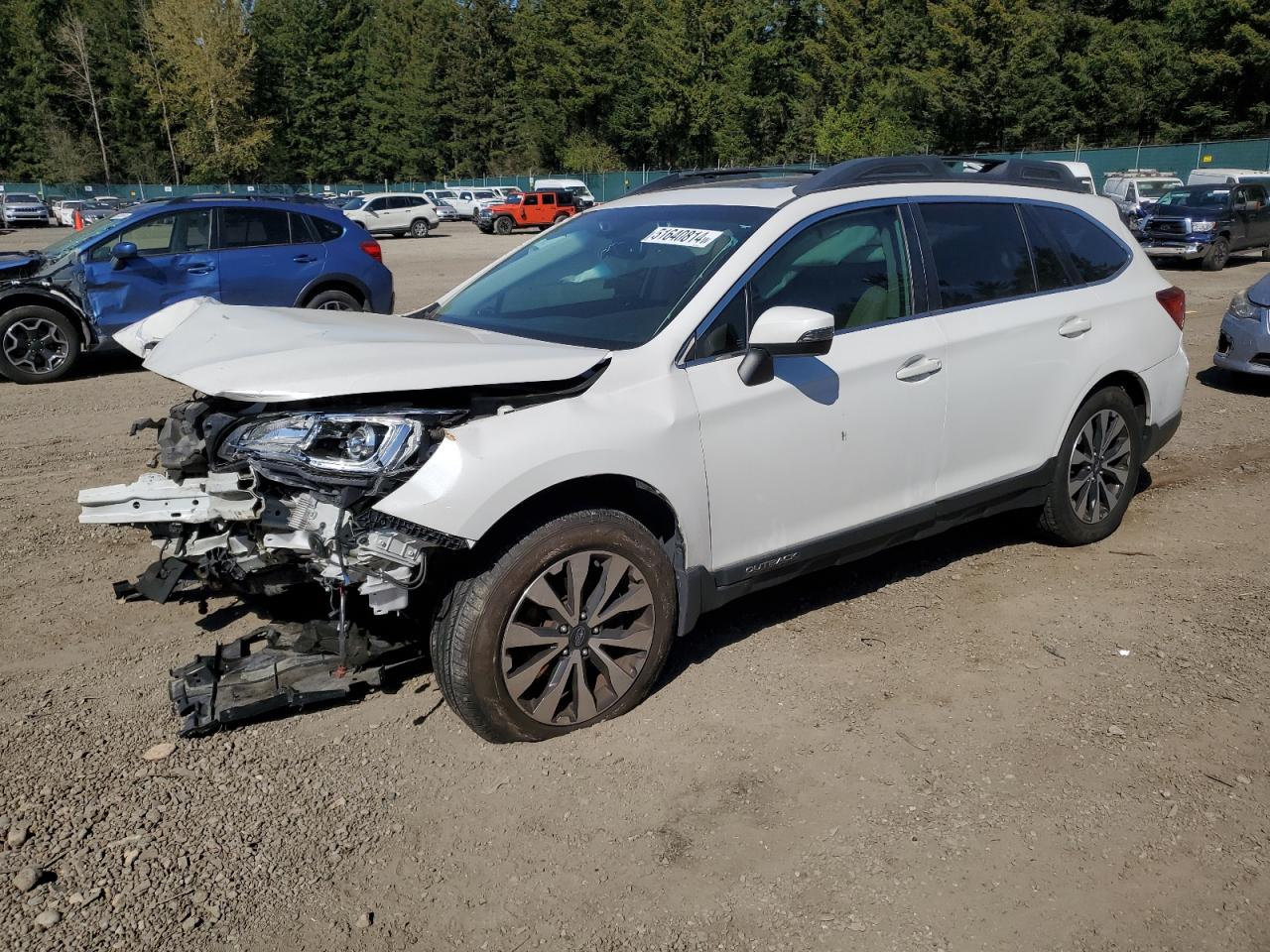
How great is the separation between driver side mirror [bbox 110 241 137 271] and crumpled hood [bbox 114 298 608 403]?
677 cm

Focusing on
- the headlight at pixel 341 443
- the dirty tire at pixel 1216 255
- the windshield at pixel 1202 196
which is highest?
the headlight at pixel 341 443

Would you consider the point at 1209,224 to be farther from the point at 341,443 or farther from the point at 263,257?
the point at 341,443

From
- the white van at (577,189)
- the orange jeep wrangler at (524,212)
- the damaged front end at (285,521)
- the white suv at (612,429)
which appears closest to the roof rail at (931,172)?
the white suv at (612,429)

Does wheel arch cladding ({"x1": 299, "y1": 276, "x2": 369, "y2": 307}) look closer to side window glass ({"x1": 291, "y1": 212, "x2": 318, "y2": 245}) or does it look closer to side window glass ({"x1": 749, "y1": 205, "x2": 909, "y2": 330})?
side window glass ({"x1": 291, "y1": 212, "x2": 318, "y2": 245})

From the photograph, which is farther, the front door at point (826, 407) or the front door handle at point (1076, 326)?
the front door handle at point (1076, 326)

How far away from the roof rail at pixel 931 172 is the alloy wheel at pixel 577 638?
1760mm

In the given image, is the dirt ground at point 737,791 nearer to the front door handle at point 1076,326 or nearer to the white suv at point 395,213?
the front door handle at point 1076,326

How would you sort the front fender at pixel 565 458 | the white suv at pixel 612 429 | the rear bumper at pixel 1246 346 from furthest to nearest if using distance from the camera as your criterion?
the rear bumper at pixel 1246 346
the white suv at pixel 612 429
the front fender at pixel 565 458

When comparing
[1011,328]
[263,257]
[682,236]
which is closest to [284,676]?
[682,236]

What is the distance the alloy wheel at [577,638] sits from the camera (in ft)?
11.1

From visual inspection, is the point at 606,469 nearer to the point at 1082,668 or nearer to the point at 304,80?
the point at 1082,668

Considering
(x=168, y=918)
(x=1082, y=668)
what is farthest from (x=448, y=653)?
(x=1082, y=668)

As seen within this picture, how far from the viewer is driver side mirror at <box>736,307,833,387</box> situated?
11.5 ft

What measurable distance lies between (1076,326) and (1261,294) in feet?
17.6
